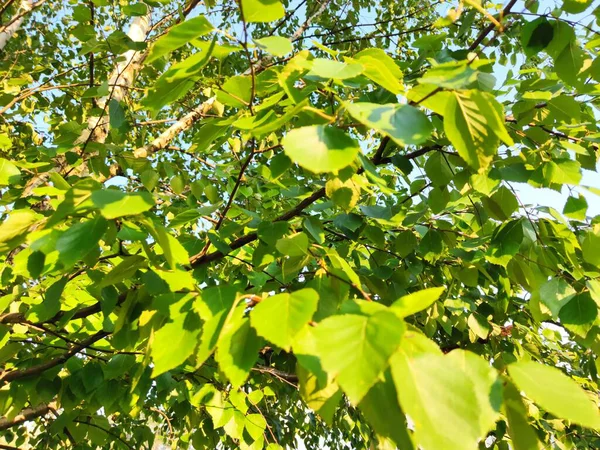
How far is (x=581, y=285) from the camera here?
1.07m

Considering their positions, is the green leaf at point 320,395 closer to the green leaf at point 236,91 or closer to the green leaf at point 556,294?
the green leaf at point 236,91

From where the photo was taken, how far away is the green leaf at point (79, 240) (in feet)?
2.05

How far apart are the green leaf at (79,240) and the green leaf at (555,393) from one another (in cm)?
64

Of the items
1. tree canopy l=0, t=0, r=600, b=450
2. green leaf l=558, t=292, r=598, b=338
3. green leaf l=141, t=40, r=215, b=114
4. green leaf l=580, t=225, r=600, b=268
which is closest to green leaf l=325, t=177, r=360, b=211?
tree canopy l=0, t=0, r=600, b=450

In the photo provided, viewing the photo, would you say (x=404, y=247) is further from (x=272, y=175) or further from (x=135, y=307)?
(x=135, y=307)

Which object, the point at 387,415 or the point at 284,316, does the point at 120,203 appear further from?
the point at 387,415

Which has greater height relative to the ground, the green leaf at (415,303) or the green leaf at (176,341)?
the green leaf at (415,303)

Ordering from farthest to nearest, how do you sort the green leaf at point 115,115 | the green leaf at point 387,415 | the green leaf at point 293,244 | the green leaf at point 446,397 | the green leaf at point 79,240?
the green leaf at point 115,115
the green leaf at point 293,244
the green leaf at point 79,240
the green leaf at point 387,415
the green leaf at point 446,397

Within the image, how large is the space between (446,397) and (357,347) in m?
0.11

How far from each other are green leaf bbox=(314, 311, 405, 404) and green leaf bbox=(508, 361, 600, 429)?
0.17 metres

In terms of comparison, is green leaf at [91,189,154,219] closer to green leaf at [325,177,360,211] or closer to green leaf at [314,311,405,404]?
green leaf at [314,311,405,404]

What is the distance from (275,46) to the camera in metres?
0.69

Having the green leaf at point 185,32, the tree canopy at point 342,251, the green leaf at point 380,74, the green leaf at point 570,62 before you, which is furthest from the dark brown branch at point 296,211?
the green leaf at point 185,32

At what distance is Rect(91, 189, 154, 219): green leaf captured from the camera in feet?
1.79
